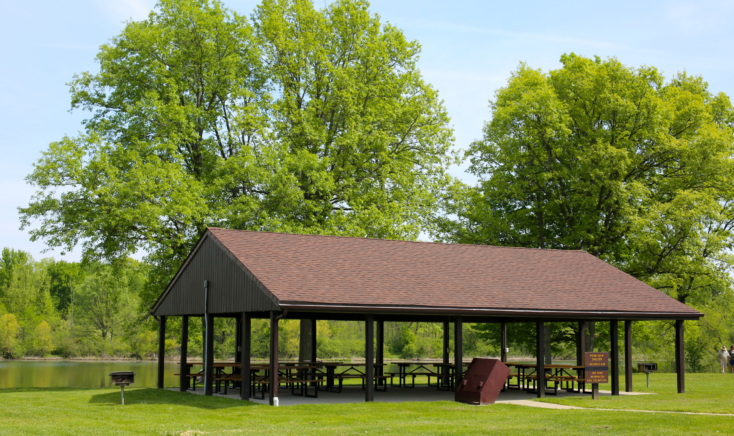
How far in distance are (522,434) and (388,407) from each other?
476 centimetres

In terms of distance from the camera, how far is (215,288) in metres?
17.4

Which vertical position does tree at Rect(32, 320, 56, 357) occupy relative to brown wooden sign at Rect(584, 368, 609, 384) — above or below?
below

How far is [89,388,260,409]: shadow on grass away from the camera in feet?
48.8

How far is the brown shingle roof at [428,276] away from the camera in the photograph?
50.5ft

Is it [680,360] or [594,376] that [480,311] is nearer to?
[594,376]

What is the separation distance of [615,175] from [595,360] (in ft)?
52.8

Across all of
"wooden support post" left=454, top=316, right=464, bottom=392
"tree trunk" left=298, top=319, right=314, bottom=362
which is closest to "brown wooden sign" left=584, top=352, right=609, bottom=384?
"wooden support post" left=454, top=316, right=464, bottom=392

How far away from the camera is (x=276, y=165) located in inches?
999

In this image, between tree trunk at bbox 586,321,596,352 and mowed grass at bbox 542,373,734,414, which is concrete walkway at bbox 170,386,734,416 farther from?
tree trunk at bbox 586,321,596,352

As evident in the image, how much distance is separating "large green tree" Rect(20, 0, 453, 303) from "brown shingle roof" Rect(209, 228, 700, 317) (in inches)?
236

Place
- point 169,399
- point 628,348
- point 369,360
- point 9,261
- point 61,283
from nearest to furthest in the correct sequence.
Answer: point 369,360 < point 169,399 < point 628,348 < point 9,261 < point 61,283

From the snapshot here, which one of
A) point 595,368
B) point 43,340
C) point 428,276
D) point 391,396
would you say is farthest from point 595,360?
point 43,340

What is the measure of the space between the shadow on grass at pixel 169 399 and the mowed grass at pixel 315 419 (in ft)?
0.08

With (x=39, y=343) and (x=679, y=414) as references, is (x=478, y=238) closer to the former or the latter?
(x=679, y=414)
